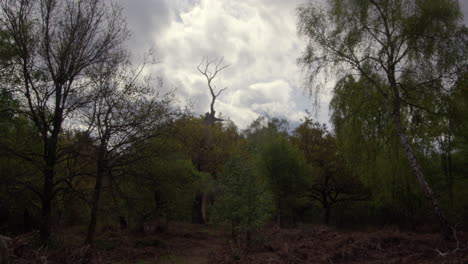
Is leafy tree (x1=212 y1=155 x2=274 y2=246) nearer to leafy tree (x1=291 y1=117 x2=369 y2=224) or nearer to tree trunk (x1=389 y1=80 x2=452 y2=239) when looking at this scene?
tree trunk (x1=389 y1=80 x2=452 y2=239)

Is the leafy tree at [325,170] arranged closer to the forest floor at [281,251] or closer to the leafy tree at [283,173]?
the leafy tree at [283,173]

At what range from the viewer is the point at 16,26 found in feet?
34.4

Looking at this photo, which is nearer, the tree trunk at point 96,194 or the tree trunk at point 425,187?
the tree trunk at point 425,187

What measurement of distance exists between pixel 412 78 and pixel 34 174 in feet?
44.7

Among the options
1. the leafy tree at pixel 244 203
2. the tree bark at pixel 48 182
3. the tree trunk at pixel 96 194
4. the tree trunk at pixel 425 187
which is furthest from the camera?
the leafy tree at pixel 244 203

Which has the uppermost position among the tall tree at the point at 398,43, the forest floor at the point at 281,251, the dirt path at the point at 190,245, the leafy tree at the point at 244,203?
the tall tree at the point at 398,43

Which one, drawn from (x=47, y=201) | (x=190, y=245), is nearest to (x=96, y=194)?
(x=47, y=201)

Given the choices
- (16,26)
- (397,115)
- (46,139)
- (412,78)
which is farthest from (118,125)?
(412,78)

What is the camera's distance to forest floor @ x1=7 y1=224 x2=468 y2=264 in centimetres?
841

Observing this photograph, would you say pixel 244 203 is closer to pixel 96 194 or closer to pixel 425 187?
pixel 96 194

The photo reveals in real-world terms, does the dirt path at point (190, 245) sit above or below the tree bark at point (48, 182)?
below

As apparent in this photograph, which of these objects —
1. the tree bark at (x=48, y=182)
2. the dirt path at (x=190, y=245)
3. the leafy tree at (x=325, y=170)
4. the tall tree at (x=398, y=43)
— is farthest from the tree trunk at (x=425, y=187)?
the leafy tree at (x=325, y=170)

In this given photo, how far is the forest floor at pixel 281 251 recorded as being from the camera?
27.6 ft

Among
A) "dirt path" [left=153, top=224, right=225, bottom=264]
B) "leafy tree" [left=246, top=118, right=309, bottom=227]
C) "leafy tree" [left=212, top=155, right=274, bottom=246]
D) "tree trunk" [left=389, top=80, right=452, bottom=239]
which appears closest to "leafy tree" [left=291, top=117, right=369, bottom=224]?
"leafy tree" [left=246, top=118, right=309, bottom=227]
